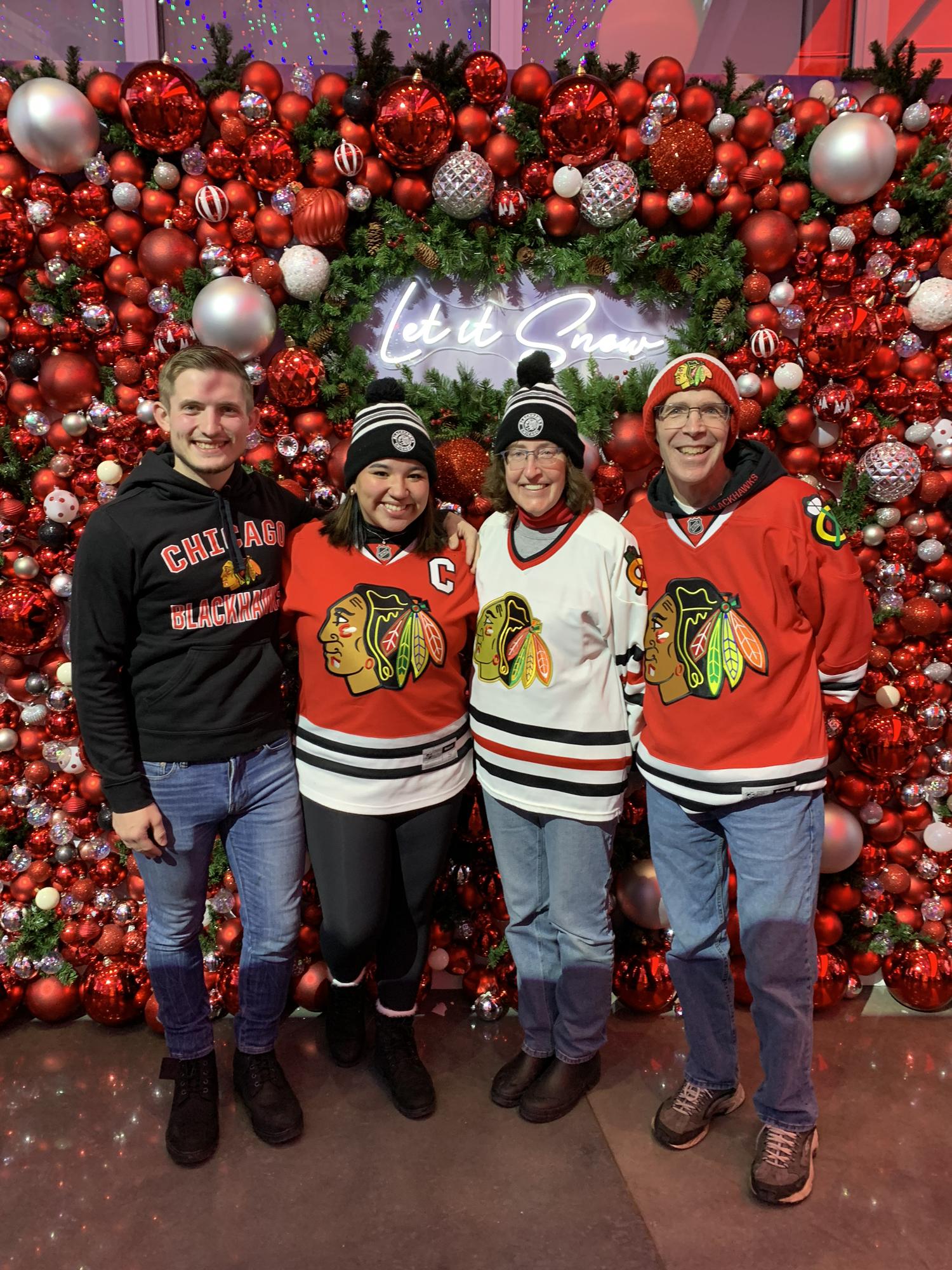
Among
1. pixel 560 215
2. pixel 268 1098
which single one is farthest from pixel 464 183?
pixel 268 1098

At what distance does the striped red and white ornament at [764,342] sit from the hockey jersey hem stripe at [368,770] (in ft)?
5.36

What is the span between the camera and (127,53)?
2.89 m

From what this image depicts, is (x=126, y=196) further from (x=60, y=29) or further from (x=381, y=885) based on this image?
(x=381, y=885)

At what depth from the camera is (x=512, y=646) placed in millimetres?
2119

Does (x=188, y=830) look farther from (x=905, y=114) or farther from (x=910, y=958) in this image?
(x=905, y=114)

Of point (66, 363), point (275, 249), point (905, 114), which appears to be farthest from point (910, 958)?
point (66, 363)

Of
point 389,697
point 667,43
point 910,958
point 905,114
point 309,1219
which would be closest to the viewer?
point 309,1219

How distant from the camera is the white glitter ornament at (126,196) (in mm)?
2455

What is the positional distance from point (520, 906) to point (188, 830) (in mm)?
936

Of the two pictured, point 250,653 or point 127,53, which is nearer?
point 250,653

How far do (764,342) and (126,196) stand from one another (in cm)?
205

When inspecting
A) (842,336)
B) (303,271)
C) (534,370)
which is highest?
(303,271)

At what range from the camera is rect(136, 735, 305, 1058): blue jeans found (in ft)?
6.81

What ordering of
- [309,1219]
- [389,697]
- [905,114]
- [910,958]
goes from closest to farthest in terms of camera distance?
[309,1219] → [389,697] → [905,114] → [910,958]
